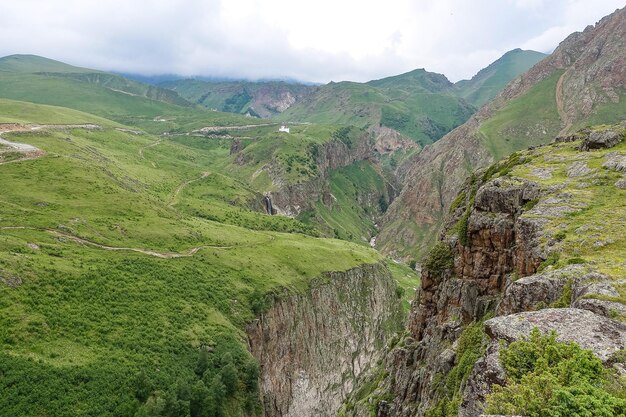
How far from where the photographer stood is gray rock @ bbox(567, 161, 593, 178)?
180 feet

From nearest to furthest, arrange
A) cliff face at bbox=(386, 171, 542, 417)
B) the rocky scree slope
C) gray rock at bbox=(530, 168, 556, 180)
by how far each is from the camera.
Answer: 1. the rocky scree slope
2. cliff face at bbox=(386, 171, 542, 417)
3. gray rock at bbox=(530, 168, 556, 180)

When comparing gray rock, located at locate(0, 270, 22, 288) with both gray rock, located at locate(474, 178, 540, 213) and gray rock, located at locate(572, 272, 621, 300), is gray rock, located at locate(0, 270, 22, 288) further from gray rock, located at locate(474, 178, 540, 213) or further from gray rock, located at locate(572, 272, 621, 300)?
gray rock, located at locate(572, 272, 621, 300)

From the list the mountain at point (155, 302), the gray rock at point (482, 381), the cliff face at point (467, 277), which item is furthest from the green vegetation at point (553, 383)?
the mountain at point (155, 302)

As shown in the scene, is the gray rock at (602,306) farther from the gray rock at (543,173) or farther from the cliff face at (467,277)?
the gray rock at (543,173)

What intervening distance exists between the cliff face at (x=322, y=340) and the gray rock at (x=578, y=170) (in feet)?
211

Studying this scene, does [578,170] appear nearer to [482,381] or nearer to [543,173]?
[543,173]

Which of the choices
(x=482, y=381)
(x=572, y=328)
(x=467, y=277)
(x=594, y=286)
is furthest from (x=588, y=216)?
(x=482, y=381)

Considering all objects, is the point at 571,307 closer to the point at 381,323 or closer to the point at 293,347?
the point at 293,347

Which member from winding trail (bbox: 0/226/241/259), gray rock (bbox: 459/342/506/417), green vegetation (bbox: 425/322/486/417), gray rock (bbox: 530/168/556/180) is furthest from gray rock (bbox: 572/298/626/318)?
winding trail (bbox: 0/226/241/259)

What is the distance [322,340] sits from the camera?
11500 centimetres

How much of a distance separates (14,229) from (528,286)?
285 feet

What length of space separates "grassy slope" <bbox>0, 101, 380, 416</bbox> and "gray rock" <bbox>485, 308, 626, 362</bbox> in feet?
169

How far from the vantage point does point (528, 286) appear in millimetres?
33344

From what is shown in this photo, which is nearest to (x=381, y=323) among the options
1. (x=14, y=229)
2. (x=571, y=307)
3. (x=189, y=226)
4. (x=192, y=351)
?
(x=189, y=226)
